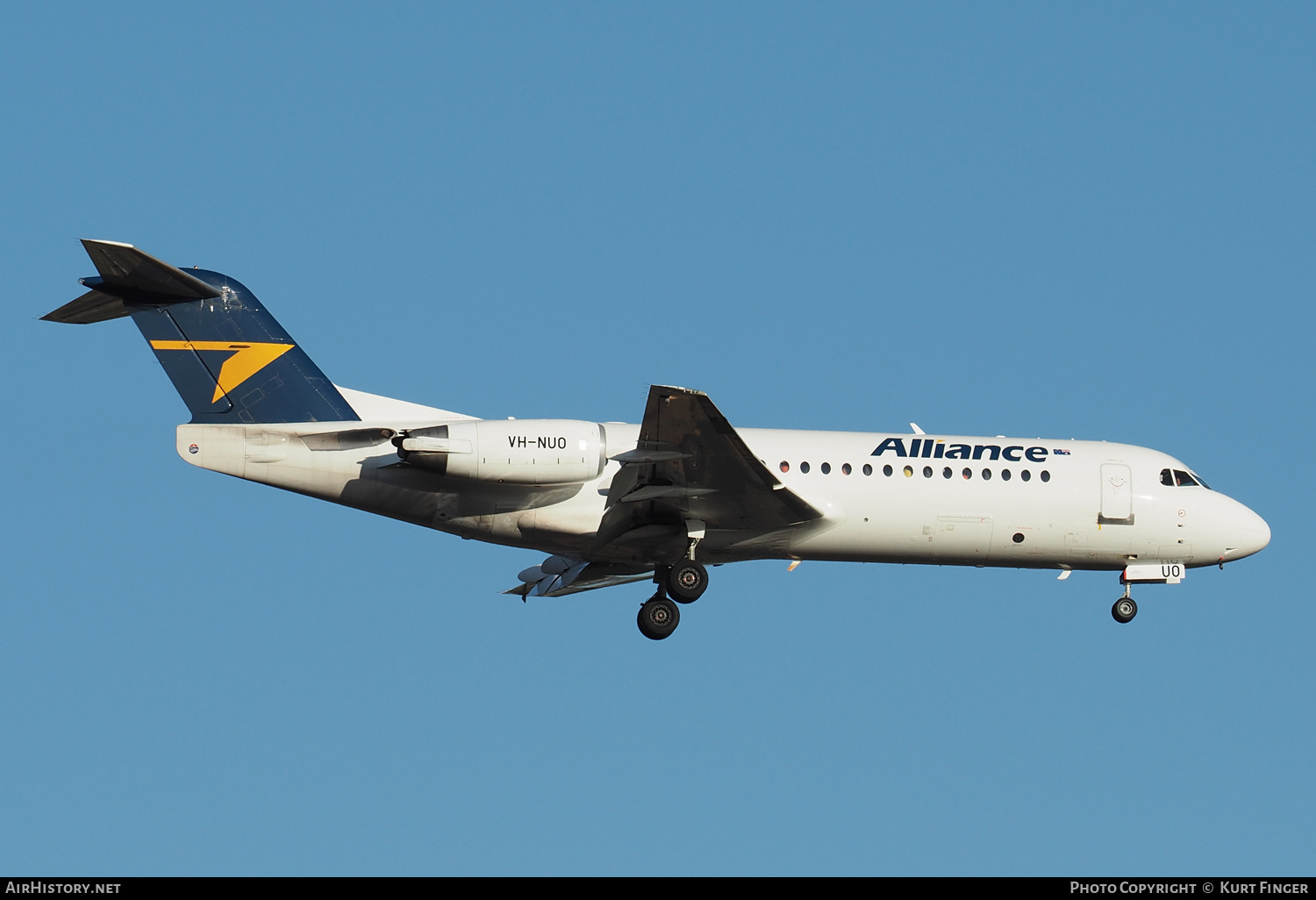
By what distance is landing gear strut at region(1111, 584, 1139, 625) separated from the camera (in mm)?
25297

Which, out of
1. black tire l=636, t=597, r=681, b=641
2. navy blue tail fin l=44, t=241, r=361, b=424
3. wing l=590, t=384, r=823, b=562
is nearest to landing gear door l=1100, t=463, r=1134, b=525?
wing l=590, t=384, r=823, b=562

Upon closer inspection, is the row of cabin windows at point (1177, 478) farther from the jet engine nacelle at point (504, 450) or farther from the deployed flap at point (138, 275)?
the deployed flap at point (138, 275)

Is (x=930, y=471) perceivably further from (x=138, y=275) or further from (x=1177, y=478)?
(x=138, y=275)

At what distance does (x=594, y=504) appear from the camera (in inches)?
902

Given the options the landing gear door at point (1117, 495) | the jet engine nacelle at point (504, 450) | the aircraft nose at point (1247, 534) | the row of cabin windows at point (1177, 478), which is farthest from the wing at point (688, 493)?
the aircraft nose at point (1247, 534)

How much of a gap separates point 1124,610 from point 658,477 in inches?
366

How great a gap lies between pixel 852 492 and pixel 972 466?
2.32 metres

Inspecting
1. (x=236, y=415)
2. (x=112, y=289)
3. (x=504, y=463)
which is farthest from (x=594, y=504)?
(x=112, y=289)

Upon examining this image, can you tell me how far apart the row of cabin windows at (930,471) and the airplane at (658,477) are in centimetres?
3

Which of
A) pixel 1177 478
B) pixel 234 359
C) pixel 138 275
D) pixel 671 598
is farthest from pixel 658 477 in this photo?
pixel 1177 478

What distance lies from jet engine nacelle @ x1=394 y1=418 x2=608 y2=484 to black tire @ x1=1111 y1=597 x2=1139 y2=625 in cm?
1038

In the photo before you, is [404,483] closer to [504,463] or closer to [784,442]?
[504,463]

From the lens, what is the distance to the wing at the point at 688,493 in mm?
20828
